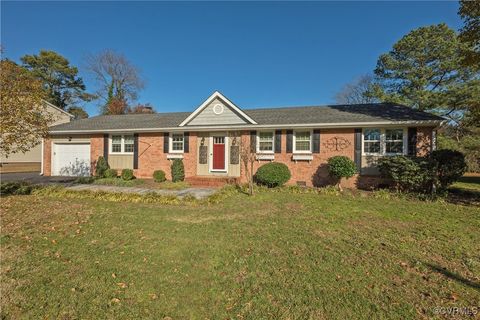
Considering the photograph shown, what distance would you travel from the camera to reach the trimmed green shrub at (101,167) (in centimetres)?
Answer: 1391

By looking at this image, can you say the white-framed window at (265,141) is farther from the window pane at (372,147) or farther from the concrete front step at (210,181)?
the window pane at (372,147)

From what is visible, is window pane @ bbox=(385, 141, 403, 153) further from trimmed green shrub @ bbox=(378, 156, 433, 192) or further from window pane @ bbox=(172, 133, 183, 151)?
window pane @ bbox=(172, 133, 183, 151)

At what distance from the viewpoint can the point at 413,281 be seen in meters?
3.24

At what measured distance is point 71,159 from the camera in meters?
15.6

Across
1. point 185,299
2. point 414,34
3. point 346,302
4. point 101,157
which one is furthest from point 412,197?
point 414,34

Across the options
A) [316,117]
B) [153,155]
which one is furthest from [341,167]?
[153,155]

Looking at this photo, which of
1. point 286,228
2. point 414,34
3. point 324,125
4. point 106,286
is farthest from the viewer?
point 414,34

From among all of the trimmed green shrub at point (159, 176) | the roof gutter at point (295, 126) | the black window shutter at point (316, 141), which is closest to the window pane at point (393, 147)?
the roof gutter at point (295, 126)

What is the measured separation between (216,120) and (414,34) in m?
19.9

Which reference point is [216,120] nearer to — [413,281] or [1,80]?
[1,80]

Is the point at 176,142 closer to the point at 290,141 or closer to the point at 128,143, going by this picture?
the point at 128,143

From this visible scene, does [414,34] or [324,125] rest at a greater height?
[414,34]

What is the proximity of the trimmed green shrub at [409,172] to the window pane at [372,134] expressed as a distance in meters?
1.63

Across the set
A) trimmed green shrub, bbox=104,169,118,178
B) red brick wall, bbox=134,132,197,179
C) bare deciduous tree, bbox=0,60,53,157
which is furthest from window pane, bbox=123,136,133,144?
bare deciduous tree, bbox=0,60,53,157
